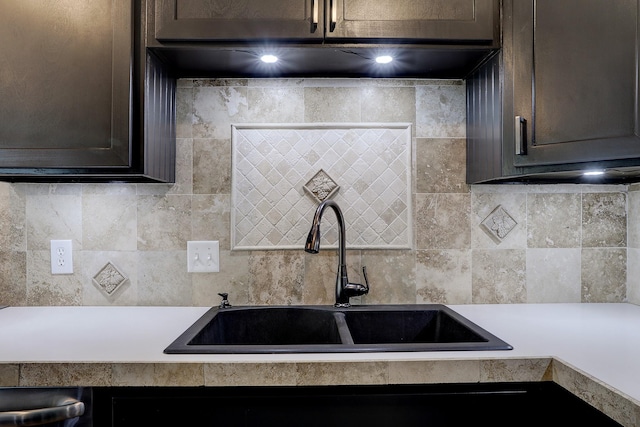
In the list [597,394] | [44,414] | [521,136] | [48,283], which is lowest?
[44,414]

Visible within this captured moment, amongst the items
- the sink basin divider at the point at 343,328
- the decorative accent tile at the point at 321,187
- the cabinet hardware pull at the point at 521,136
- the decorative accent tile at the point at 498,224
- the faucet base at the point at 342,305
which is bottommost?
the sink basin divider at the point at 343,328

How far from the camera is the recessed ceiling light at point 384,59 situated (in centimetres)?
139

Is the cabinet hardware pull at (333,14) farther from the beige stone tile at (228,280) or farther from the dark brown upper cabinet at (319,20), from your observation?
the beige stone tile at (228,280)

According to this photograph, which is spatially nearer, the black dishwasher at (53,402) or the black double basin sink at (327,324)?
the black dishwasher at (53,402)

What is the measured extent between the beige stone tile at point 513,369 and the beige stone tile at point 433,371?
0.07ft

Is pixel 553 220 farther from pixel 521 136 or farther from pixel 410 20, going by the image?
pixel 410 20

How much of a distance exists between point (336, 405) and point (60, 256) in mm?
1201

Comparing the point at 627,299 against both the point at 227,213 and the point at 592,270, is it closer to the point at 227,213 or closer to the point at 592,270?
the point at 592,270

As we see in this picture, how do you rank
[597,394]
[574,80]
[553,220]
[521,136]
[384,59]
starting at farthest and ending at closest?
[553,220] → [384,59] → [521,136] → [574,80] → [597,394]

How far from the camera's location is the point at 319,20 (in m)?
1.27

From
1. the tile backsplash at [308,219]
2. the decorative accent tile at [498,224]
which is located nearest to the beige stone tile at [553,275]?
the tile backsplash at [308,219]

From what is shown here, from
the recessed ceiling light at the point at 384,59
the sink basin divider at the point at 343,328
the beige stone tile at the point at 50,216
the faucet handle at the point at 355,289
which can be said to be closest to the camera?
the sink basin divider at the point at 343,328

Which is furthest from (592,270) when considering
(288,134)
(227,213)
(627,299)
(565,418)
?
(227,213)

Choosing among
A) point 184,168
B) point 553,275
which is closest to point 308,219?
point 184,168
